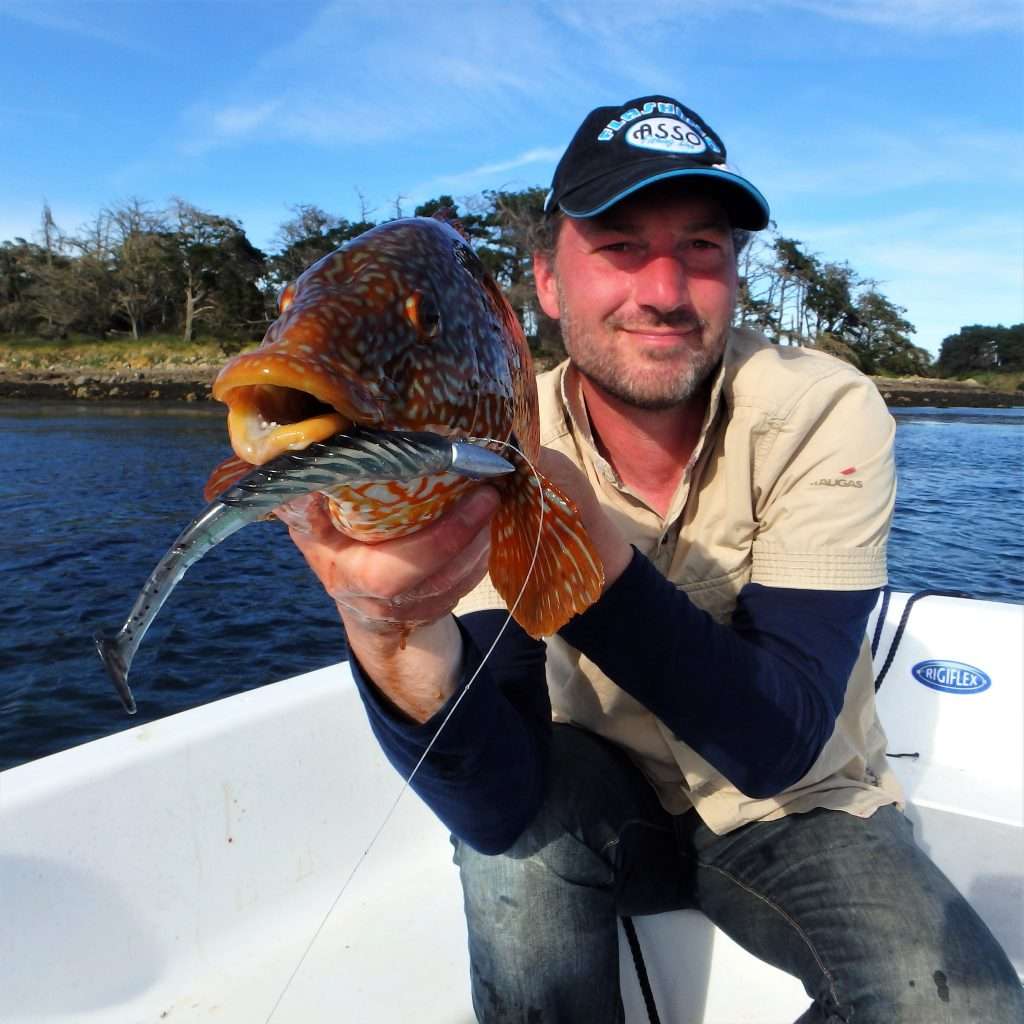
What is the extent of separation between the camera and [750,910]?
7.82 feet

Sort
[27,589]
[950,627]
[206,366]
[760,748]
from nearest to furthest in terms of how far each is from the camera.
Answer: [760,748]
[950,627]
[27,589]
[206,366]

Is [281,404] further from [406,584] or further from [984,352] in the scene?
[984,352]

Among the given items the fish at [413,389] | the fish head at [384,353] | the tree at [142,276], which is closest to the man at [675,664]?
the fish at [413,389]

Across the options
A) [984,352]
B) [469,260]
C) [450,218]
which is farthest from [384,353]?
[984,352]

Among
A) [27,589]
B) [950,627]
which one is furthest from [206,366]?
[950,627]

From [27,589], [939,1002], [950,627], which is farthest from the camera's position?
[27,589]

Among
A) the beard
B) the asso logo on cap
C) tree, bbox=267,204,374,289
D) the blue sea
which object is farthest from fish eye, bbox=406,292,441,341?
tree, bbox=267,204,374,289

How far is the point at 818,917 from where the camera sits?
2211mm

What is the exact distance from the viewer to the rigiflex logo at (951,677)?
4320 millimetres

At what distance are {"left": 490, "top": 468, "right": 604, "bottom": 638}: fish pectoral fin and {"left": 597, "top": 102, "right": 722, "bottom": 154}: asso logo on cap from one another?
1.50m

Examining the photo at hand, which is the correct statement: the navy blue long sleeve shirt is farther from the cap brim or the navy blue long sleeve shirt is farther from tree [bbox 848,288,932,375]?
tree [bbox 848,288,932,375]

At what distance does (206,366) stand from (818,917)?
181 feet

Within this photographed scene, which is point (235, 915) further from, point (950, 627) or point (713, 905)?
point (950, 627)

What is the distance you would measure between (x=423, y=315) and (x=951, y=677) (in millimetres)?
4056
